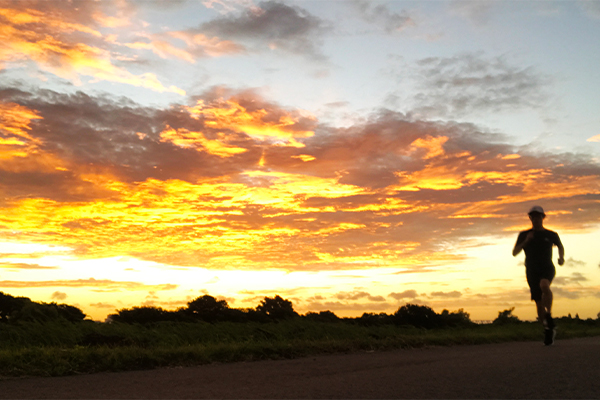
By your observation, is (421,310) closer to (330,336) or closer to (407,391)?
(330,336)

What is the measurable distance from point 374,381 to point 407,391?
0.62 metres

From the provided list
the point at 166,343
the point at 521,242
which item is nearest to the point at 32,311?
the point at 166,343

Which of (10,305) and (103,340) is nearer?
(103,340)

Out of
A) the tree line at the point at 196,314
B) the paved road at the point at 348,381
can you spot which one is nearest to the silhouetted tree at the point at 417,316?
the tree line at the point at 196,314

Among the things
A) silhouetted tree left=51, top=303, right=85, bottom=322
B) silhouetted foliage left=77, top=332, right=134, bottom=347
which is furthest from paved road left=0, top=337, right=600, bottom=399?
silhouetted tree left=51, top=303, right=85, bottom=322

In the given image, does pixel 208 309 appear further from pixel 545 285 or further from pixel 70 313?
pixel 545 285

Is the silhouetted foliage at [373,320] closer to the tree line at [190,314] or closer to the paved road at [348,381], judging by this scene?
the tree line at [190,314]

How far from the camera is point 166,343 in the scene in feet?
29.0

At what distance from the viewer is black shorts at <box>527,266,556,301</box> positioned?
409 inches

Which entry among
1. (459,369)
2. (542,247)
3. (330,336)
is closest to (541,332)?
(542,247)

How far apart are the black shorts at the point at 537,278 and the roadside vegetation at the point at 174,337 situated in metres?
1.94

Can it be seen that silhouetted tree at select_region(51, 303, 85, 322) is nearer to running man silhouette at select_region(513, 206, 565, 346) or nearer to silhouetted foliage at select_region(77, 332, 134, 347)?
silhouetted foliage at select_region(77, 332, 134, 347)

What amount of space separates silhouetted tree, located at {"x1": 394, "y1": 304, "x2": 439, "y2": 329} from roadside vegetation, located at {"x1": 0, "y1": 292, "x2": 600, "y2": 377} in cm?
163

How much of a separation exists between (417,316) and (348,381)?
35.0ft
